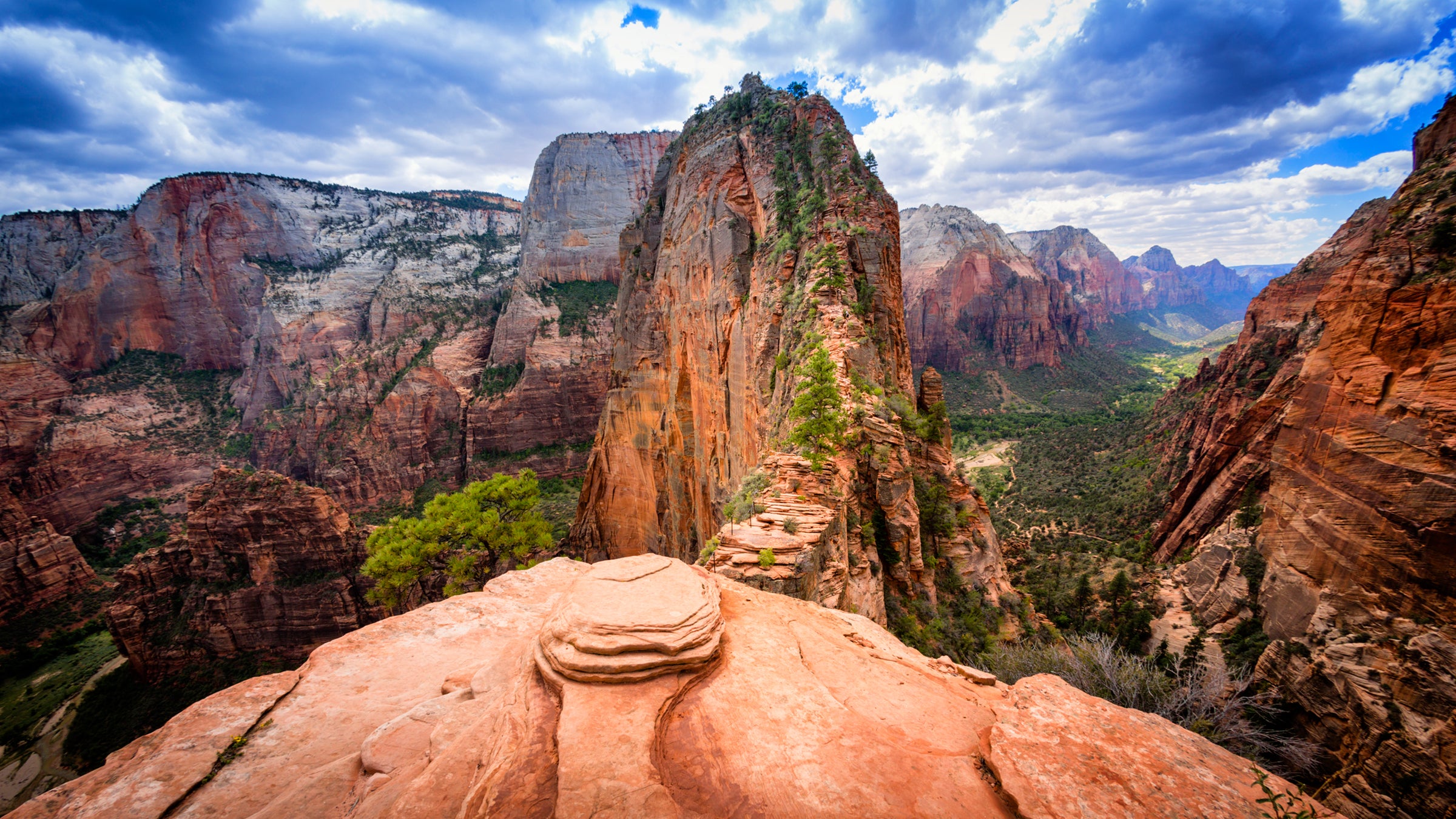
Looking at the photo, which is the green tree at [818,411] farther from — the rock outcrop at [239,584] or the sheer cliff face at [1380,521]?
the rock outcrop at [239,584]

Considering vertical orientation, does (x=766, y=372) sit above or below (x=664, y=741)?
above

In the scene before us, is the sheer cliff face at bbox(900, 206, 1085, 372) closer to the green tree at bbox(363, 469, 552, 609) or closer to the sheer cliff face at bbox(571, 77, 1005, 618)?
the sheer cliff face at bbox(571, 77, 1005, 618)

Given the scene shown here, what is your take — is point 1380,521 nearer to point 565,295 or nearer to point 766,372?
point 766,372

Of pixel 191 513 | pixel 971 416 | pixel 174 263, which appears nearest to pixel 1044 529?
pixel 971 416

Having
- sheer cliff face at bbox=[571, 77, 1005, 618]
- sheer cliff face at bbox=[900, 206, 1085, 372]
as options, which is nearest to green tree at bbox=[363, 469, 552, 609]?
sheer cliff face at bbox=[571, 77, 1005, 618]

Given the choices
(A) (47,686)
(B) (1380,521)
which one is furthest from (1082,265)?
(A) (47,686)
